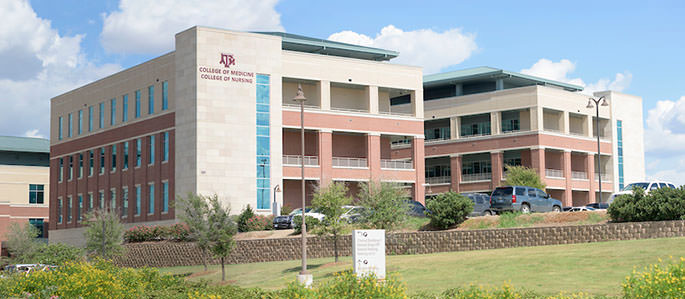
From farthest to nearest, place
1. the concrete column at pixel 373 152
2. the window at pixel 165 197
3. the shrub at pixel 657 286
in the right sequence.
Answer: the concrete column at pixel 373 152, the window at pixel 165 197, the shrub at pixel 657 286

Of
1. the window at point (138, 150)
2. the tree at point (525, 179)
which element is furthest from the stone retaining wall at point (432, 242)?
the tree at point (525, 179)

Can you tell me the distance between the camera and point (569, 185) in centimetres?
8731

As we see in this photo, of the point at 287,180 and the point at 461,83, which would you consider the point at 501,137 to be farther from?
the point at 287,180

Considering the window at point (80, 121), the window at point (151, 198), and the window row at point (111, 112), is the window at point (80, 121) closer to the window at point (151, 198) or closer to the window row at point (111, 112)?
the window row at point (111, 112)

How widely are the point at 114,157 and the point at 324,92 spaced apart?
20.4 meters

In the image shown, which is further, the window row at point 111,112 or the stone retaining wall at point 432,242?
the window row at point 111,112

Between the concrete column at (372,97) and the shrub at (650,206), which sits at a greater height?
the concrete column at (372,97)

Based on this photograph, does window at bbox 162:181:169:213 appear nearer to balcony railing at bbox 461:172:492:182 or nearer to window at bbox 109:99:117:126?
window at bbox 109:99:117:126

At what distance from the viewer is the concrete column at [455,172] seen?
88.6 m

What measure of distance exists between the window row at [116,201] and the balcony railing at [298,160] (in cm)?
952

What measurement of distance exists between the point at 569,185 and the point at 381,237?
61.4m

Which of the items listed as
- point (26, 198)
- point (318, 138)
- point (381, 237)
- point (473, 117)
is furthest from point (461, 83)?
point (381, 237)

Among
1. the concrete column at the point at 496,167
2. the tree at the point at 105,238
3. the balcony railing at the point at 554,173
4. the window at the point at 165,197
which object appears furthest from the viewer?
the balcony railing at the point at 554,173

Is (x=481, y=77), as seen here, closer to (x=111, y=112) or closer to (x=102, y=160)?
(x=111, y=112)
